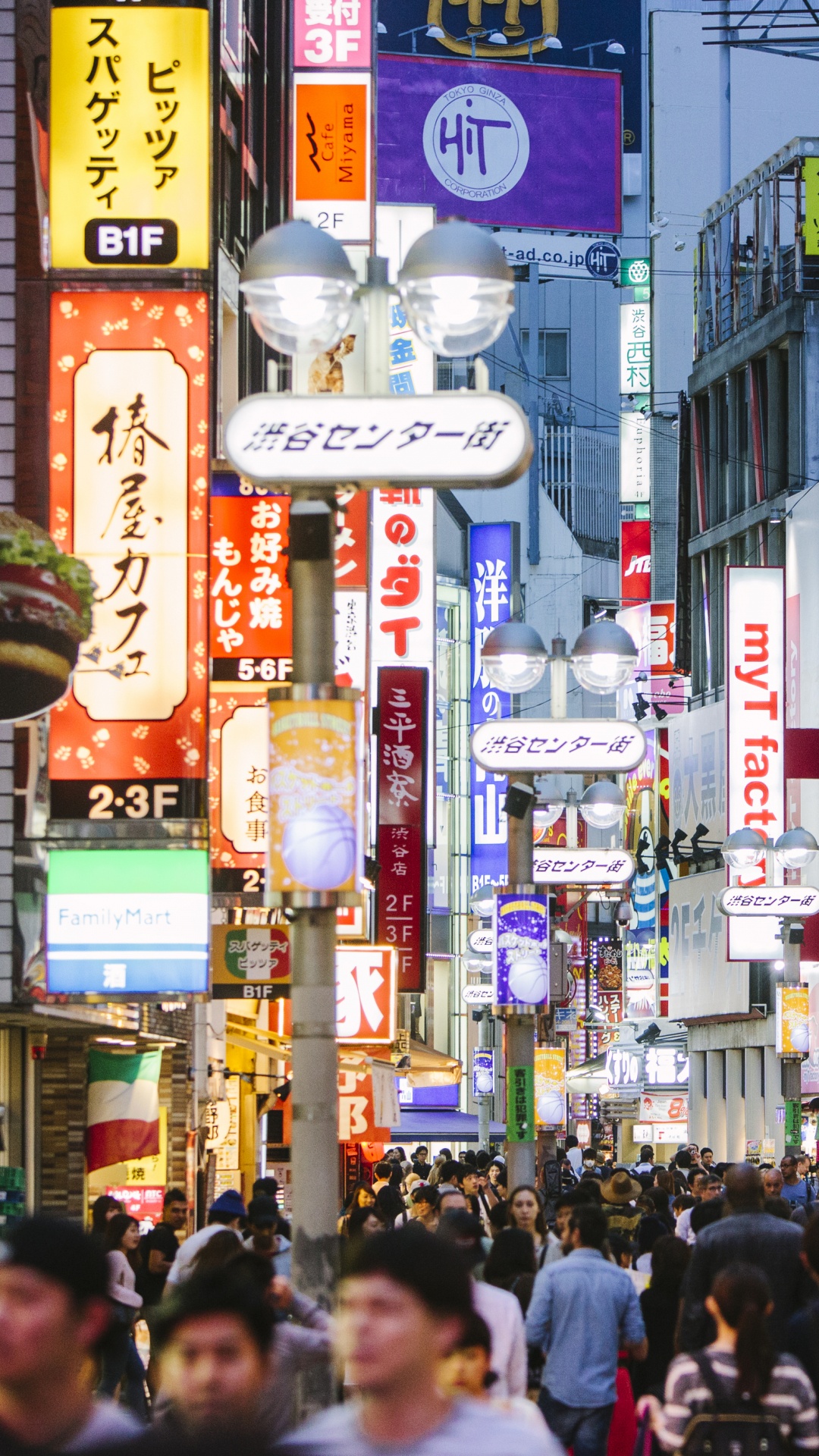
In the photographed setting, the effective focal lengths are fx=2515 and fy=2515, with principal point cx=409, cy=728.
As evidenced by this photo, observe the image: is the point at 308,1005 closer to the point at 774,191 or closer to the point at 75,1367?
the point at 75,1367

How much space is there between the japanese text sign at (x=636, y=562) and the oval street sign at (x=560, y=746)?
A: 42.2 m

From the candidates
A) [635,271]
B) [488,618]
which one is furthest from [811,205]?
[635,271]

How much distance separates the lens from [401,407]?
32.1ft

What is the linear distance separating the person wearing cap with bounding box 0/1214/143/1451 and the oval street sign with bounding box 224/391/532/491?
16.4ft

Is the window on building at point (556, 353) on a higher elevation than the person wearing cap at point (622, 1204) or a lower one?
higher

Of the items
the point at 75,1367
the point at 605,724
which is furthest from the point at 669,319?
the point at 75,1367

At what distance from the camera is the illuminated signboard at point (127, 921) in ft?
48.3

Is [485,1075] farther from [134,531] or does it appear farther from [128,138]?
[128,138]

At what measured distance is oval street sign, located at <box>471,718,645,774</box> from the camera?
19.2 m

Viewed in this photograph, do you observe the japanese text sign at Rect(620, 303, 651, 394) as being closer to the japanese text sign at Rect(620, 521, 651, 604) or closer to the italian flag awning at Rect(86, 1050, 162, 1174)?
the japanese text sign at Rect(620, 521, 651, 604)

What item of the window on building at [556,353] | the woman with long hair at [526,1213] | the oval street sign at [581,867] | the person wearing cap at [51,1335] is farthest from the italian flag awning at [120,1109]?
the window on building at [556,353]

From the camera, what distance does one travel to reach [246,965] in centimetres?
2053

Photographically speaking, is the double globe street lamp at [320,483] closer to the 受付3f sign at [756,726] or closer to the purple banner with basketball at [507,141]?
the 受付3f sign at [756,726]

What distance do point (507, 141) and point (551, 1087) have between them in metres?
43.3
